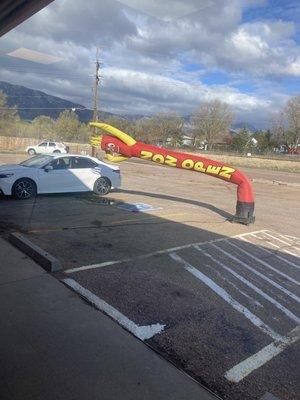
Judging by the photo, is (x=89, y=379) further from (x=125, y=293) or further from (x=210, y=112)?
(x=210, y=112)

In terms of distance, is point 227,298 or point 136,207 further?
point 136,207

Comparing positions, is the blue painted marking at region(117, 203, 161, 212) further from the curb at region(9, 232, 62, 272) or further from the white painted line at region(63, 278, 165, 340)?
the white painted line at region(63, 278, 165, 340)

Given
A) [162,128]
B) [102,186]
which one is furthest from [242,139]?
[102,186]

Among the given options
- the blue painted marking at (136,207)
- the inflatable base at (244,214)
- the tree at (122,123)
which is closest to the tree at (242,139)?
the tree at (122,123)

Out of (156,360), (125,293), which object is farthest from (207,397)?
(125,293)

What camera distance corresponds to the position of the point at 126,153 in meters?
12.8

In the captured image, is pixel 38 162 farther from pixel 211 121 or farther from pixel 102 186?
pixel 211 121

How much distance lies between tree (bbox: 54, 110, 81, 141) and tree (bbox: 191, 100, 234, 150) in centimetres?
2919

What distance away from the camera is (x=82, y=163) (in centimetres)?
1474

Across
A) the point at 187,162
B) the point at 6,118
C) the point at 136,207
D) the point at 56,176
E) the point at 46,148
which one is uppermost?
the point at 6,118

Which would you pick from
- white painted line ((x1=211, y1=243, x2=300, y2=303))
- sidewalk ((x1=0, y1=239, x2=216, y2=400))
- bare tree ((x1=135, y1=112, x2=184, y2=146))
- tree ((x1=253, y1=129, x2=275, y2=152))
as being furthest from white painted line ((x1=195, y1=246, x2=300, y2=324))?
tree ((x1=253, y1=129, x2=275, y2=152))

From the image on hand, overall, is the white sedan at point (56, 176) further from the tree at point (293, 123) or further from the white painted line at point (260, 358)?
the tree at point (293, 123)

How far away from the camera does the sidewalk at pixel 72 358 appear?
3.71 m

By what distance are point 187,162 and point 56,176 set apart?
14.9ft
